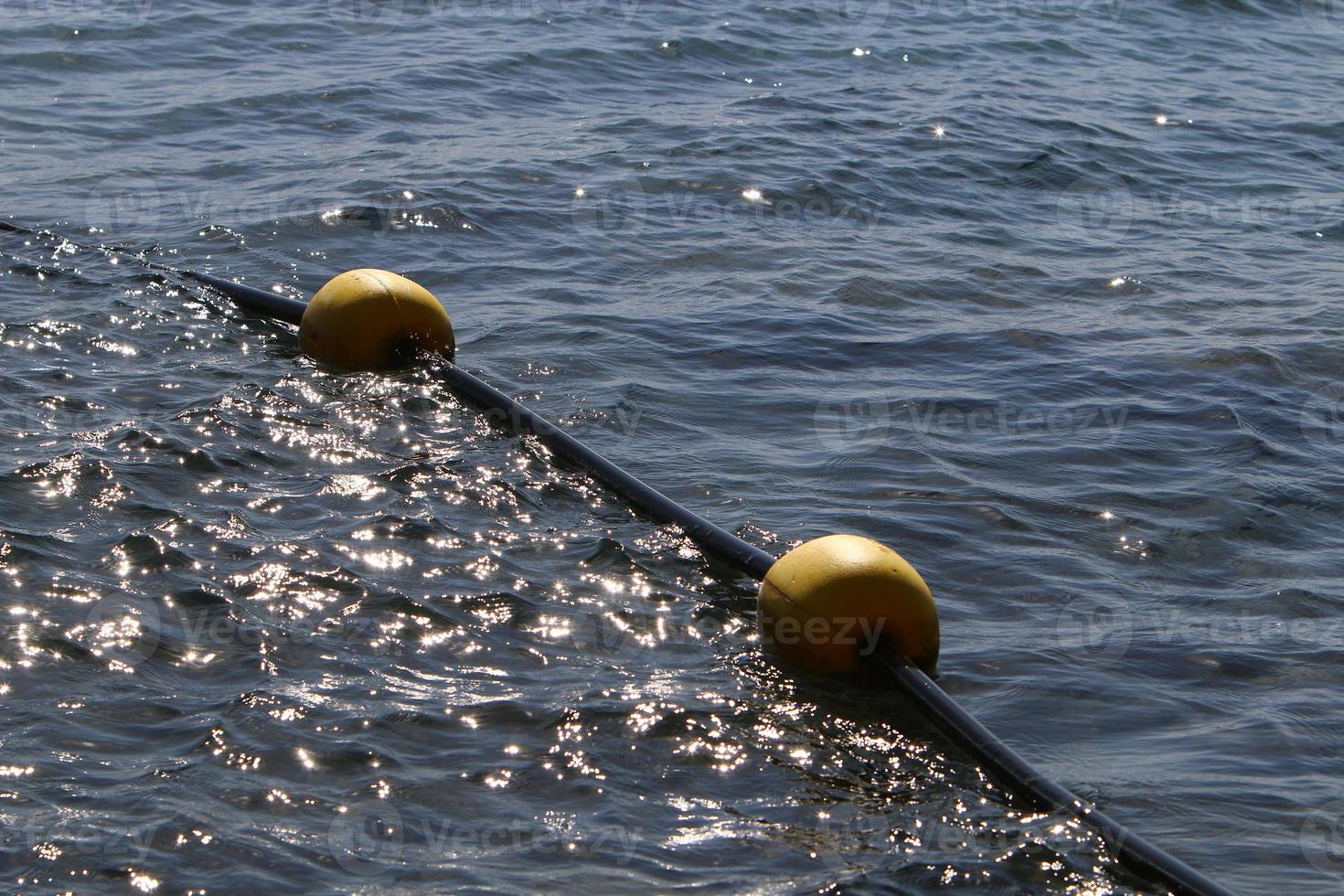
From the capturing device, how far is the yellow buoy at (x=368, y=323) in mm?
8609

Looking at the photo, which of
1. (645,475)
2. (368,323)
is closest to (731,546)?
(645,475)

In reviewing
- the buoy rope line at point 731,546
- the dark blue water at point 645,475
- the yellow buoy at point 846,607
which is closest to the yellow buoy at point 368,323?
the buoy rope line at point 731,546

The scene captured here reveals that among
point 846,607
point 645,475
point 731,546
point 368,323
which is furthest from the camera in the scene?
point 368,323

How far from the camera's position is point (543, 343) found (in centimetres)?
963

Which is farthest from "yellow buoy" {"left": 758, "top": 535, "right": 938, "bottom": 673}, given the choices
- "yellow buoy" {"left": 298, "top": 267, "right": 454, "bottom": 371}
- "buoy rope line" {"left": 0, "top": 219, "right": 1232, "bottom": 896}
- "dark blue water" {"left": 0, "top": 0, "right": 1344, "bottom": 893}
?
"yellow buoy" {"left": 298, "top": 267, "right": 454, "bottom": 371}

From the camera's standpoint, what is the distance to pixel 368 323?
860 cm

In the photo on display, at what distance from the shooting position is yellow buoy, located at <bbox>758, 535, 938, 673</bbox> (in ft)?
19.4

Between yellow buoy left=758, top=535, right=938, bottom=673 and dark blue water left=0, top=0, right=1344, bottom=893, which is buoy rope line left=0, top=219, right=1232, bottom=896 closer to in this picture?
yellow buoy left=758, top=535, right=938, bottom=673

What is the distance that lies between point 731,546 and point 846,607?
977 mm

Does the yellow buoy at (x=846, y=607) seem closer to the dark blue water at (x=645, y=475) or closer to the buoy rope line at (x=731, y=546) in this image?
the buoy rope line at (x=731, y=546)

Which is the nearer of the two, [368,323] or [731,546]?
[731,546]

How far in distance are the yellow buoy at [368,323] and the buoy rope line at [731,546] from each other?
0.01 metres

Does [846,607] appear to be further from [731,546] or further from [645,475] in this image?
[645,475]

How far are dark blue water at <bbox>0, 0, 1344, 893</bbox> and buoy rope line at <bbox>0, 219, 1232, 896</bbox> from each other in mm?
124
